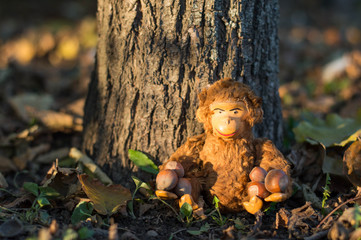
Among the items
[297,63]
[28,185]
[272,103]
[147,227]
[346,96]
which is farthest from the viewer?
[297,63]

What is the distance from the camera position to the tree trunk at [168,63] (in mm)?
2318

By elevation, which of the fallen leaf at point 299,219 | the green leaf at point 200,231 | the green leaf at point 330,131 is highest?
the green leaf at point 330,131

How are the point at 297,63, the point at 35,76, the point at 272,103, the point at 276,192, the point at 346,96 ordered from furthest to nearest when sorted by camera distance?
the point at 297,63, the point at 35,76, the point at 346,96, the point at 272,103, the point at 276,192

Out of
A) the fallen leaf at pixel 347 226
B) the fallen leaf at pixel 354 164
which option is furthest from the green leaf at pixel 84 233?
the fallen leaf at pixel 354 164

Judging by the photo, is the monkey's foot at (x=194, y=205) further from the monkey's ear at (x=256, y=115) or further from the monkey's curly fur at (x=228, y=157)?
the monkey's ear at (x=256, y=115)

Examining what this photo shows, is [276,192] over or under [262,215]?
over

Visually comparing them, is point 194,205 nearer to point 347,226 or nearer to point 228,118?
point 228,118

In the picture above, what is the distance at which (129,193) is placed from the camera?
85.1 inches

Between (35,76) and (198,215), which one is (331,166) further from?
(35,76)

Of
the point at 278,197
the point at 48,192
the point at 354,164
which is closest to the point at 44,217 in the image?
the point at 48,192

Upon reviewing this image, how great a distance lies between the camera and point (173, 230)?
2016 mm

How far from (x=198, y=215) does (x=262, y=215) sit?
371mm

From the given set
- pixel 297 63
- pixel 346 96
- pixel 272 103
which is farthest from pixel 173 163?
pixel 297 63

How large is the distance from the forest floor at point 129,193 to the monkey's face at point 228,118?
46 cm
